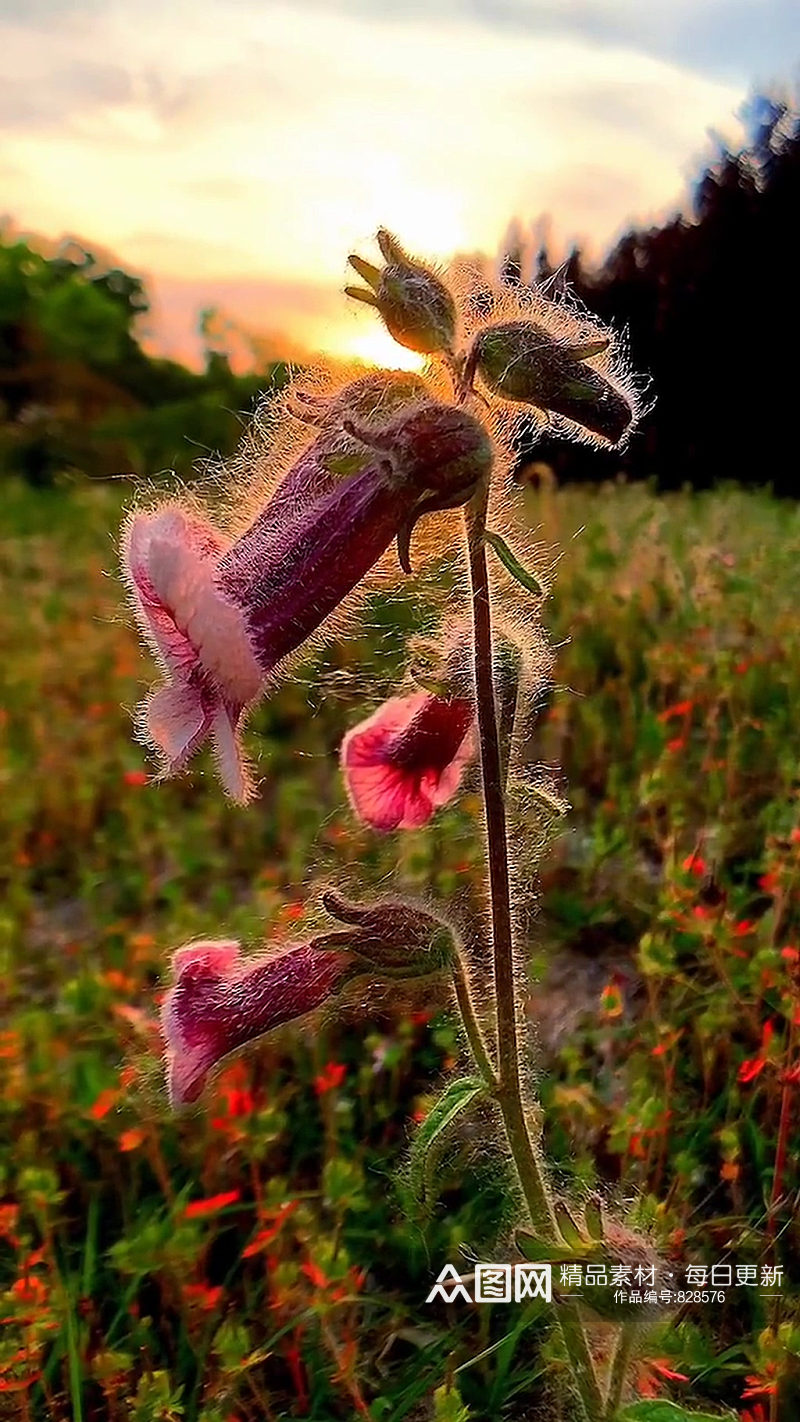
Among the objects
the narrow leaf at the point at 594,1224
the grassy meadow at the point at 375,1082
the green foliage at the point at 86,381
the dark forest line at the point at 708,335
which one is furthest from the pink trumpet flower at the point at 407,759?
the green foliage at the point at 86,381

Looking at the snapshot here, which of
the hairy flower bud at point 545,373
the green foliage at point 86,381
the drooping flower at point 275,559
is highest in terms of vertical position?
the hairy flower bud at point 545,373

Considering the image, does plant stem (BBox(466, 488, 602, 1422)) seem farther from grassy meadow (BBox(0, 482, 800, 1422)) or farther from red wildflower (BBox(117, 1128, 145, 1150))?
red wildflower (BBox(117, 1128, 145, 1150))

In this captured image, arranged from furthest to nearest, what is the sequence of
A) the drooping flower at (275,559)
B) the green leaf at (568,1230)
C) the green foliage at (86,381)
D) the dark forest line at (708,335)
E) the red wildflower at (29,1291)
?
1. the green foliage at (86,381)
2. the dark forest line at (708,335)
3. the red wildflower at (29,1291)
4. the green leaf at (568,1230)
5. the drooping flower at (275,559)

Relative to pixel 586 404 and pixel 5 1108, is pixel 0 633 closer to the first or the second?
pixel 5 1108

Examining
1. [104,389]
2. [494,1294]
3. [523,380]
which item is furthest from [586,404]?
[104,389]

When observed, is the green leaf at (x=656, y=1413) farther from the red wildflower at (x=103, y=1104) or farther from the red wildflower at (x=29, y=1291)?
the red wildflower at (x=103, y=1104)

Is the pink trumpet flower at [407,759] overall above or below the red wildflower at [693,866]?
above

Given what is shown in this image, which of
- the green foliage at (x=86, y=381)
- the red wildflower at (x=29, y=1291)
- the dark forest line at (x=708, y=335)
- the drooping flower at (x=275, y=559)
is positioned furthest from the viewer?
the green foliage at (x=86, y=381)

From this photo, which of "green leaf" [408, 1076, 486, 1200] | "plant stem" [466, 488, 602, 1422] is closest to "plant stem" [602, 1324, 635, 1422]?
"plant stem" [466, 488, 602, 1422]
